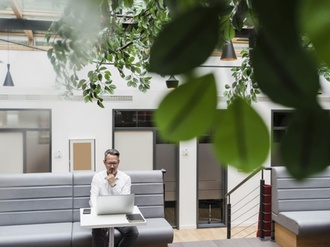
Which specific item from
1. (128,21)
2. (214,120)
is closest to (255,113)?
(214,120)

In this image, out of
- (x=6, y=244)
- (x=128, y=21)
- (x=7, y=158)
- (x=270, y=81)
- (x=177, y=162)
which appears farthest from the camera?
(x=177, y=162)

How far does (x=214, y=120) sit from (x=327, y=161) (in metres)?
0.05

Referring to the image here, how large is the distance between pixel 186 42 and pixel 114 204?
391cm

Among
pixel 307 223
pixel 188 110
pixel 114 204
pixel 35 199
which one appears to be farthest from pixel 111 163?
pixel 188 110

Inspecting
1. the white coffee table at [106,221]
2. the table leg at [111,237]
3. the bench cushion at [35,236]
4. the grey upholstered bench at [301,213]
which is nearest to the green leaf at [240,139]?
the white coffee table at [106,221]

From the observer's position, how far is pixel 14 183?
14.9ft

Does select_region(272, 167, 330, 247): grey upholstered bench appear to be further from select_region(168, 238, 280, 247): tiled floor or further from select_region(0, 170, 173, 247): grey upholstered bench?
select_region(0, 170, 173, 247): grey upholstered bench

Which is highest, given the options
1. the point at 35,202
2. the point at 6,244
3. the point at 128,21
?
the point at 128,21

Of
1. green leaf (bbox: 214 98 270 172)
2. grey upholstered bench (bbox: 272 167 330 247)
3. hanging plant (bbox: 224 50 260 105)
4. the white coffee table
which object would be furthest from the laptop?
green leaf (bbox: 214 98 270 172)

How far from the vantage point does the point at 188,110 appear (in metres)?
0.17

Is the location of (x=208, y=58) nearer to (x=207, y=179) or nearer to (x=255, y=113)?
(x=255, y=113)

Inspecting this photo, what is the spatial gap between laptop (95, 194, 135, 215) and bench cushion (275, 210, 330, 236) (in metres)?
1.98

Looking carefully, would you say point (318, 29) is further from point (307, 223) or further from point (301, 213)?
point (301, 213)

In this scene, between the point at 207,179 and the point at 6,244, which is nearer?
the point at 6,244
